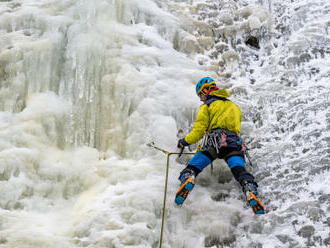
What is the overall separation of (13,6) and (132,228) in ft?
14.9

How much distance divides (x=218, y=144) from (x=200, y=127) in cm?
32

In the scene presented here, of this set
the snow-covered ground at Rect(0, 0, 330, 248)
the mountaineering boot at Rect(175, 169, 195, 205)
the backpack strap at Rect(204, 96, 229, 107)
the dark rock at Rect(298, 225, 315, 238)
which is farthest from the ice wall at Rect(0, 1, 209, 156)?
the dark rock at Rect(298, 225, 315, 238)

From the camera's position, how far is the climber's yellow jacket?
4.09m

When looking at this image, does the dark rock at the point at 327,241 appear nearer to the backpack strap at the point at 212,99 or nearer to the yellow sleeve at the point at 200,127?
Answer: the yellow sleeve at the point at 200,127

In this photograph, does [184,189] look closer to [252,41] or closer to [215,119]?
Result: [215,119]

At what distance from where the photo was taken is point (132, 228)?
3.46 meters

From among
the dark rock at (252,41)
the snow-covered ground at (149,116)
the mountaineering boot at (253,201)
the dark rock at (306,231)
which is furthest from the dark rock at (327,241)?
the dark rock at (252,41)

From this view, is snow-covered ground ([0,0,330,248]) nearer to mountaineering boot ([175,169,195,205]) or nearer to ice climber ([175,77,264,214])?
mountaineering boot ([175,169,195,205])

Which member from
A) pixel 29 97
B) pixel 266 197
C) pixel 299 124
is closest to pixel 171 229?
pixel 266 197

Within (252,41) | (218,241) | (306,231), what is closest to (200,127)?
(218,241)

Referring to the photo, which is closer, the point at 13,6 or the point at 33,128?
the point at 33,128

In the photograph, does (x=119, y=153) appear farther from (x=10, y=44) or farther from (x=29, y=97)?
(x=10, y=44)

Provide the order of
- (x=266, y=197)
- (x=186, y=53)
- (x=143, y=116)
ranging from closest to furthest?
(x=266, y=197) < (x=143, y=116) < (x=186, y=53)

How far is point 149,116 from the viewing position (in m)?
4.90
